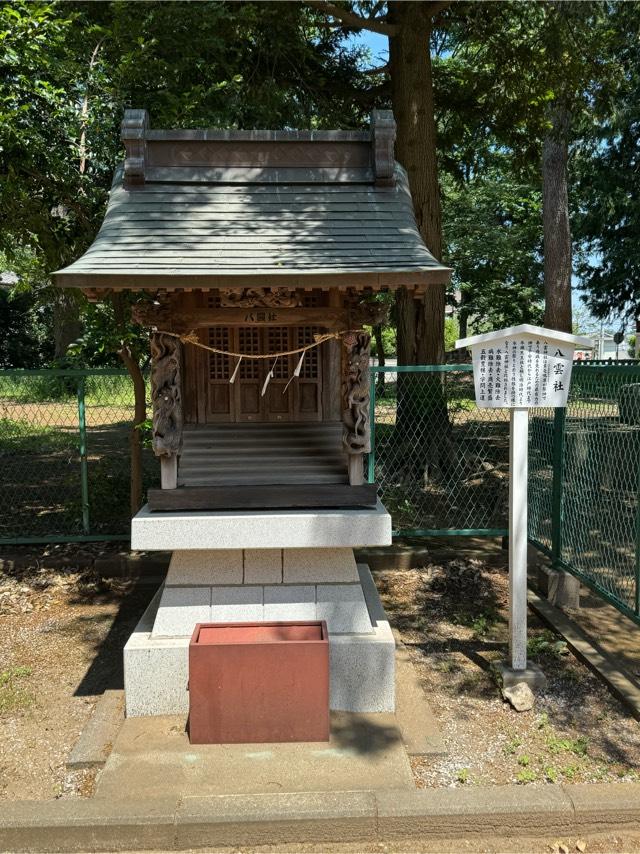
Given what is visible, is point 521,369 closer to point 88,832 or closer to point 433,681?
point 433,681

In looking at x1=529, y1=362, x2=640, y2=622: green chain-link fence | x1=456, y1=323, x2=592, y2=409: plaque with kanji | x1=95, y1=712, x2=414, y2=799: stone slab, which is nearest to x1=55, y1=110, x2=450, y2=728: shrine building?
x1=95, y1=712, x2=414, y2=799: stone slab

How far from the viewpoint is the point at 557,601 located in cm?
678

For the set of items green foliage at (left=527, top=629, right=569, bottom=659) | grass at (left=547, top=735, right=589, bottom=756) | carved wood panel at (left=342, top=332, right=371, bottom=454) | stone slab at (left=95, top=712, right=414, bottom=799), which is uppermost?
carved wood panel at (left=342, top=332, right=371, bottom=454)

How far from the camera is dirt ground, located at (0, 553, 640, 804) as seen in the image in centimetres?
419

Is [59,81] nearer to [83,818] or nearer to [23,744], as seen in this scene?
[23,744]

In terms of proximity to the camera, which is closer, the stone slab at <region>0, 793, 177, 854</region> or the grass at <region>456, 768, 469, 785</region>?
the stone slab at <region>0, 793, 177, 854</region>

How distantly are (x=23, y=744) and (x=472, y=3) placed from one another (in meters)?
10.9

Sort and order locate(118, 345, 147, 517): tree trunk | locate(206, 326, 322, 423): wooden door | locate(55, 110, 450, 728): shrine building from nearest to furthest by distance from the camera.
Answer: locate(55, 110, 450, 728): shrine building, locate(206, 326, 322, 423): wooden door, locate(118, 345, 147, 517): tree trunk

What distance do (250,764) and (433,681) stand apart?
1.78 meters

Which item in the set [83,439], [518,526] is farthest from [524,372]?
[83,439]

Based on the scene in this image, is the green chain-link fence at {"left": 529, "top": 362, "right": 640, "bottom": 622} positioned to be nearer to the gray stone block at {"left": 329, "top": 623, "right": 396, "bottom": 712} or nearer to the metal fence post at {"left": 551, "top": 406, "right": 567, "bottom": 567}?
the metal fence post at {"left": 551, "top": 406, "right": 567, "bottom": 567}

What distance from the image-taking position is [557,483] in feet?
22.5

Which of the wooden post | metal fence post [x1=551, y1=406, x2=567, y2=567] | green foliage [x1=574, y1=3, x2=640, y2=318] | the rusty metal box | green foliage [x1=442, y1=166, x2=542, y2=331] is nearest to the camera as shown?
the rusty metal box

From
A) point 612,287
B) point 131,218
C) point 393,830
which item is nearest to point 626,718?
point 393,830
